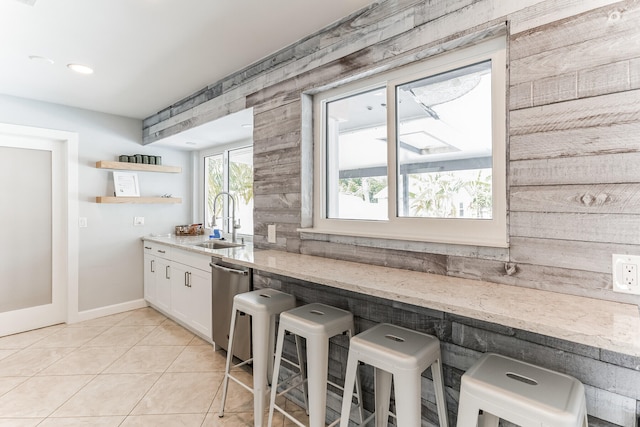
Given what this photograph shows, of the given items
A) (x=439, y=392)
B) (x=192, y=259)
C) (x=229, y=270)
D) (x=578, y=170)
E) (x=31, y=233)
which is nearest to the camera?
(x=578, y=170)

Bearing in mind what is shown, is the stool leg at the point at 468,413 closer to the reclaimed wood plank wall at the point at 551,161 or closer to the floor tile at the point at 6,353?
the reclaimed wood plank wall at the point at 551,161

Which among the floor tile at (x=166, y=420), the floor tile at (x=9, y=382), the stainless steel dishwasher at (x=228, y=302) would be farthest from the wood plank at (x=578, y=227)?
the floor tile at (x=9, y=382)

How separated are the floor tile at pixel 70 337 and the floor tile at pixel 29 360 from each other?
0.33ft

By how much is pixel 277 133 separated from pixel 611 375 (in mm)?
2168

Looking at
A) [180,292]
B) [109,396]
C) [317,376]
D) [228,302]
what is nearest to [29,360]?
[109,396]

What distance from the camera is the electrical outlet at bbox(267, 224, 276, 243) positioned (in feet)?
8.05

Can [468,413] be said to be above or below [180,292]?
above

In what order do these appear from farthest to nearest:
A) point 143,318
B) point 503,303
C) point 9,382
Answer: point 143,318, point 9,382, point 503,303

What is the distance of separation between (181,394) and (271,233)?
1255 millimetres

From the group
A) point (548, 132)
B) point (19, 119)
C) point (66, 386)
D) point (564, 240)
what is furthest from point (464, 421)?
point (19, 119)

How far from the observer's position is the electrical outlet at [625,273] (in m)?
1.10

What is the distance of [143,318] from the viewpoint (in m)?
3.70

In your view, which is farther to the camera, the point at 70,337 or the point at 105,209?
the point at 105,209

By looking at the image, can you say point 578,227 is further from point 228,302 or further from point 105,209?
point 105,209
